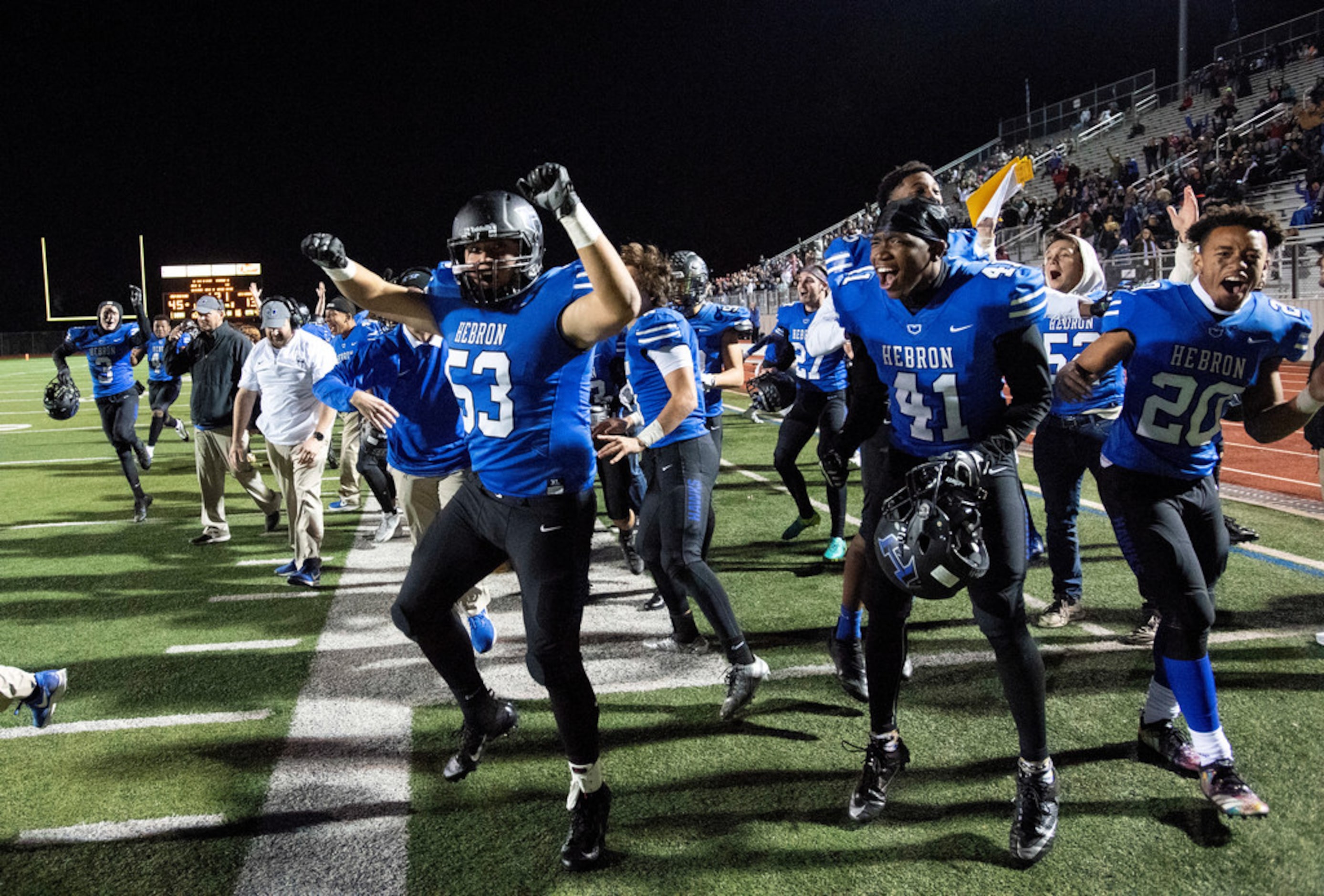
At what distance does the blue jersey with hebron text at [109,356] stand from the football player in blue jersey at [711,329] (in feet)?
23.3

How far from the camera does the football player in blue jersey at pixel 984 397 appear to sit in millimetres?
3004

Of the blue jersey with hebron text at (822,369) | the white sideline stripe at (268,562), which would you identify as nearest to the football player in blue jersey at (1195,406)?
the blue jersey with hebron text at (822,369)

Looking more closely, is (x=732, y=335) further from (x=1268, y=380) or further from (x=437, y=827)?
(x=437, y=827)

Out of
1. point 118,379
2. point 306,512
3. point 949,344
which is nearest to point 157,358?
point 118,379

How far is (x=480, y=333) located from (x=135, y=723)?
2.81 m

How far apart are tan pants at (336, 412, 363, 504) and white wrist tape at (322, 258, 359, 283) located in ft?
22.7

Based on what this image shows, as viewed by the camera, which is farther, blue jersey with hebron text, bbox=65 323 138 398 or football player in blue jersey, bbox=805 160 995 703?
blue jersey with hebron text, bbox=65 323 138 398

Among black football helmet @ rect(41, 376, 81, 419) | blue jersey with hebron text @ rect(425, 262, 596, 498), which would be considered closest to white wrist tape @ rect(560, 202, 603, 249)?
blue jersey with hebron text @ rect(425, 262, 596, 498)

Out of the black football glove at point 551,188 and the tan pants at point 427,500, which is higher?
the black football glove at point 551,188

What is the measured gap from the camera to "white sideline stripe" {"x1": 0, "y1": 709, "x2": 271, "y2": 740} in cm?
422

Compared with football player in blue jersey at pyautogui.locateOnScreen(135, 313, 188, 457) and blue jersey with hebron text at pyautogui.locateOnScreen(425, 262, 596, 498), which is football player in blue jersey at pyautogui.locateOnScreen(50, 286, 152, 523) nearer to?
football player in blue jersey at pyautogui.locateOnScreen(135, 313, 188, 457)

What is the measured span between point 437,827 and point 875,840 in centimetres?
159

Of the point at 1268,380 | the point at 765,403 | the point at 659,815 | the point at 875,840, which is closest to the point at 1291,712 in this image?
the point at 1268,380

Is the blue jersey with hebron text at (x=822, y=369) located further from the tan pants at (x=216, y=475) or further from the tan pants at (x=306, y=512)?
the tan pants at (x=216, y=475)
